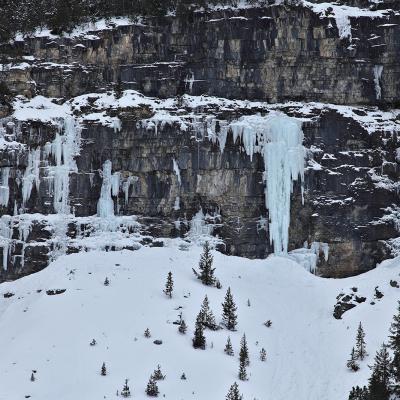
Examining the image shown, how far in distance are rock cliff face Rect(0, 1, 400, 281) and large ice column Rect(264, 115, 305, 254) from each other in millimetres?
519

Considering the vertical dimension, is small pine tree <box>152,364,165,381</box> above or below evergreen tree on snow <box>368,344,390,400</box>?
below

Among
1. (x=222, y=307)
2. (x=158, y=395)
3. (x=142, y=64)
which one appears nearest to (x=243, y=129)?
(x=142, y=64)

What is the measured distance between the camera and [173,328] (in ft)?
151

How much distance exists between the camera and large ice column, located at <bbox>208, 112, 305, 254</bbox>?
54750 millimetres

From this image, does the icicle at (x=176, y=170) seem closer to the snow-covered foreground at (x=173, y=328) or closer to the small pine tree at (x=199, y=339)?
the snow-covered foreground at (x=173, y=328)

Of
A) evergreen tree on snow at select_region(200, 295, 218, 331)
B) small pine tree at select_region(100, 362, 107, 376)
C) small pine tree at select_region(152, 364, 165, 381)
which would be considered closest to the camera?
small pine tree at select_region(152, 364, 165, 381)

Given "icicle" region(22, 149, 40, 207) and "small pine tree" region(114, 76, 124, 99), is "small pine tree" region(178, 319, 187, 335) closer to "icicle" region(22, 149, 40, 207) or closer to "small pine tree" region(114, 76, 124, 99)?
"icicle" region(22, 149, 40, 207)

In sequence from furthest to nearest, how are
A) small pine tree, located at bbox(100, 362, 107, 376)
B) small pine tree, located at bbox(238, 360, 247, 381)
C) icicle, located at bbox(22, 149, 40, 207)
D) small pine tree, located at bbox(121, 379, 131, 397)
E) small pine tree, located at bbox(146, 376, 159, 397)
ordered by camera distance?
icicle, located at bbox(22, 149, 40, 207) → small pine tree, located at bbox(238, 360, 247, 381) → small pine tree, located at bbox(100, 362, 107, 376) → small pine tree, located at bbox(146, 376, 159, 397) → small pine tree, located at bbox(121, 379, 131, 397)

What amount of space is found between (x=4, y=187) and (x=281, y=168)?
19418mm

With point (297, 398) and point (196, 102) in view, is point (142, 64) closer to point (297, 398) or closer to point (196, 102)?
point (196, 102)

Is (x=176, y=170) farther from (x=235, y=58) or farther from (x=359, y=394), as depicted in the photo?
(x=359, y=394)

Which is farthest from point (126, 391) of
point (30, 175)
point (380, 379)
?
point (30, 175)

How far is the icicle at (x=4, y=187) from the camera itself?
5556cm

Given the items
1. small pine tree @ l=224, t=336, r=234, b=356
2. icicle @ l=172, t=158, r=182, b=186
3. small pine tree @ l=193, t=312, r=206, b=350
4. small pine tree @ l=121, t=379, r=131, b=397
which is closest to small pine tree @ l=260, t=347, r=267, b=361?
small pine tree @ l=224, t=336, r=234, b=356
